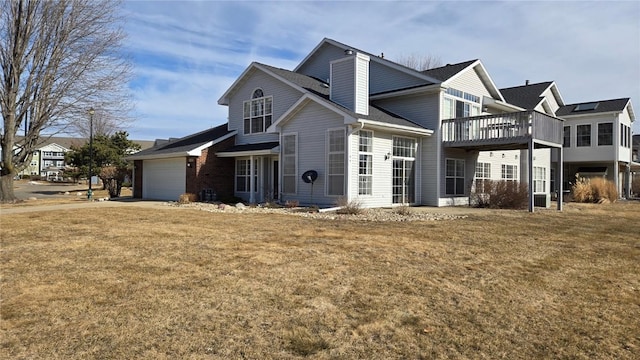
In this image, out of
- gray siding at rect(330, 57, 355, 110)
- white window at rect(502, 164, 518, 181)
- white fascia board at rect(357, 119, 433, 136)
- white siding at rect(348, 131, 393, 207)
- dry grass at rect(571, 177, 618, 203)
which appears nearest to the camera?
white fascia board at rect(357, 119, 433, 136)

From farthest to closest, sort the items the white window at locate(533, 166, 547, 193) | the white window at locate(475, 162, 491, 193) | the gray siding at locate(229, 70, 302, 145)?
the white window at locate(533, 166, 547, 193), the white window at locate(475, 162, 491, 193), the gray siding at locate(229, 70, 302, 145)

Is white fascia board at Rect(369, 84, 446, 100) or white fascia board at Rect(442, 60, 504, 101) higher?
white fascia board at Rect(442, 60, 504, 101)

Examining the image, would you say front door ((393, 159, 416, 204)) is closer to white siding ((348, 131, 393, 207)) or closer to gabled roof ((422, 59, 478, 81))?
white siding ((348, 131, 393, 207))

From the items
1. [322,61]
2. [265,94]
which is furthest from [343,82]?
[322,61]

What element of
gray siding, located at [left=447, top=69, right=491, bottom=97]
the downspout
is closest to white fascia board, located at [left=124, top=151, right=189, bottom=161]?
the downspout

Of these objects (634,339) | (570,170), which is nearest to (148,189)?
(634,339)

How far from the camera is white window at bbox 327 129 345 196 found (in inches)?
667

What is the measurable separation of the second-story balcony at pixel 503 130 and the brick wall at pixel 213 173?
1019 cm

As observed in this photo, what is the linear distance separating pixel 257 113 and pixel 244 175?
3069mm

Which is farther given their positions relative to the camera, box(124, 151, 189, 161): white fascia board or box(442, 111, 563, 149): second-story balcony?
box(124, 151, 189, 161): white fascia board

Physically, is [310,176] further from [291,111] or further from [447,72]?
[447,72]

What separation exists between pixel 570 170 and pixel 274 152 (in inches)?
957

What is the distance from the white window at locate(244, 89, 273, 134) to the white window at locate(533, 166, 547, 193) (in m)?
16.3

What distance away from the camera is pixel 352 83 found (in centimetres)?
1794
